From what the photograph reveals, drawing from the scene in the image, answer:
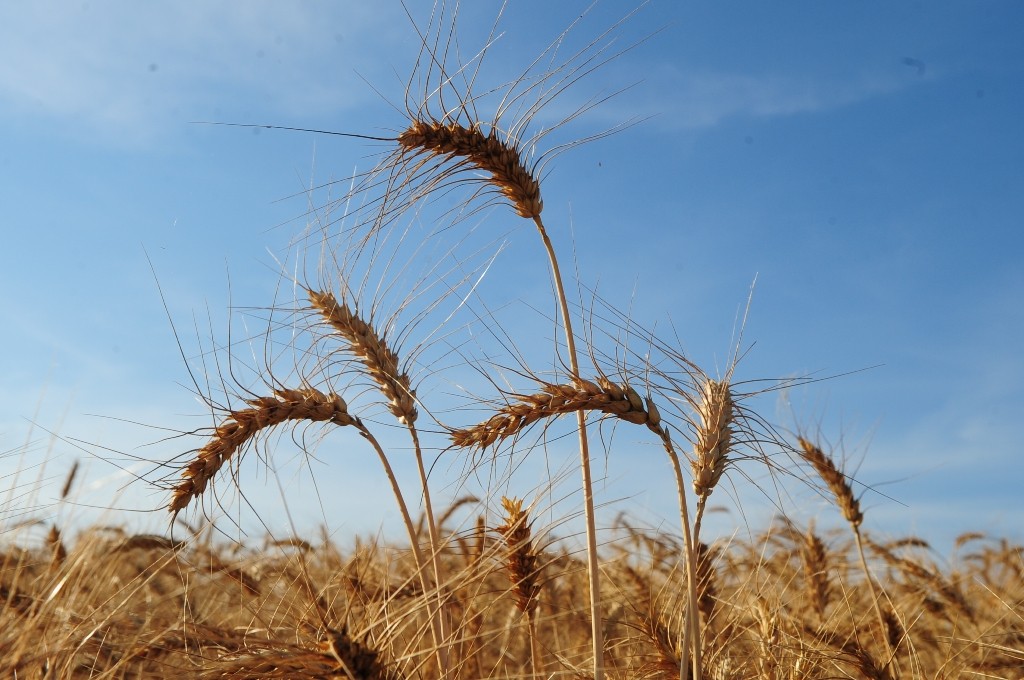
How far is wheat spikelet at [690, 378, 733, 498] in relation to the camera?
7.98ft

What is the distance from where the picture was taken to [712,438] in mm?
2490

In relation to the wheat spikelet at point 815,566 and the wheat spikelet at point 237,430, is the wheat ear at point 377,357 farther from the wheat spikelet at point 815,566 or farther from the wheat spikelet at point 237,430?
the wheat spikelet at point 815,566

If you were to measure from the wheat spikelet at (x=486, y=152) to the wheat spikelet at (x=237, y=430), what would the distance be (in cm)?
95

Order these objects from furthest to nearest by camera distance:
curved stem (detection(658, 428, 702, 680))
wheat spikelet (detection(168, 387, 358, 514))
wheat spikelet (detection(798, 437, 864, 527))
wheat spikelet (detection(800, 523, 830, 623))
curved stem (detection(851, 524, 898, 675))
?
wheat spikelet (detection(800, 523, 830, 623))
wheat spikelet (detection(798, 437, 864, 527))
curved stem (detection(851, 524, 898, 675))
wheat spikelet (detection(168, 387, 358, 514))
curved stem (detection(658, 428, 702, 680))

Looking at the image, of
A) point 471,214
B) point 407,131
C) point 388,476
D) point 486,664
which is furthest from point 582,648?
point 407,131

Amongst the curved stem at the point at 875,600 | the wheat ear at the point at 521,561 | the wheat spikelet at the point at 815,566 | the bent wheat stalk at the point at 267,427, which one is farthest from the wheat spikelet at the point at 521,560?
the wheat spikelet at the point at 815,566

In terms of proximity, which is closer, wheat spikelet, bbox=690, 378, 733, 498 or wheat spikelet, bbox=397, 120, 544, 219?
wheat spikelet, bbox=690, 378, 733, 498

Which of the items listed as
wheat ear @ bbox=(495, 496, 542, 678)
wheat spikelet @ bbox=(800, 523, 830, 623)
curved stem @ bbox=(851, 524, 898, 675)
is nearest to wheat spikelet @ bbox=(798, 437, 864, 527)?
curved stem @ bbox=(851, 524, 898, 675)

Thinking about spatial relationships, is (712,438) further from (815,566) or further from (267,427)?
(815,566)

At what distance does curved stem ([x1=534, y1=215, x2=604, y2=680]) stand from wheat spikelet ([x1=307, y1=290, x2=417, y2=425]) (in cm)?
78

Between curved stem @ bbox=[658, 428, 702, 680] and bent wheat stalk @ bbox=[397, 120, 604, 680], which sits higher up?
bent wheat stalk @ bbox=[397, 120, 604, 680]

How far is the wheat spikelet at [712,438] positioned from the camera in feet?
7.98

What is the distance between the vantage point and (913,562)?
6.21m

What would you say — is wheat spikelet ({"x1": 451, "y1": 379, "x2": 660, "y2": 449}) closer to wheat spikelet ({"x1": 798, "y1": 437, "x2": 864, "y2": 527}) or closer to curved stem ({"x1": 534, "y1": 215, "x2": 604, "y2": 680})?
curved stem ({"x1": 534, "y1": 215, "x2": 604, "y2": 680})
